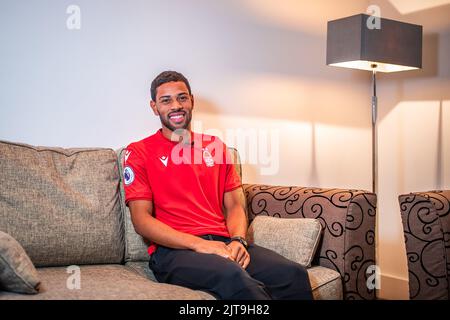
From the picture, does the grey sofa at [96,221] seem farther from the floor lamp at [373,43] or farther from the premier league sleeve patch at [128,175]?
the floor lamp at [373,43]

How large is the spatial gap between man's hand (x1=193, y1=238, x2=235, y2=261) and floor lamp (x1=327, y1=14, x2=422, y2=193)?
1.31m

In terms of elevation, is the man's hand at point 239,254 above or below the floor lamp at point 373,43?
below

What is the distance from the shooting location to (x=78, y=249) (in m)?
2.13

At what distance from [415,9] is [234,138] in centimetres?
129

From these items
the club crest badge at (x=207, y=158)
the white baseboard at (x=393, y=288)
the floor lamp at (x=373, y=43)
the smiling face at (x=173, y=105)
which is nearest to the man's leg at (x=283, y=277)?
the club crest badge at (x=207, y=158)

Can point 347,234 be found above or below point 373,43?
below

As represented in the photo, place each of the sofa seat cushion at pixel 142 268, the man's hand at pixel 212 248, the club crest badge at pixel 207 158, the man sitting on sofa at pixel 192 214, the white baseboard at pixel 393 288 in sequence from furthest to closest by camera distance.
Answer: the white baseboard at pixel 393 288
the club crest badge at pixel 207 158
the sofa seat cushion at pixel 142 268
the man's hand at pixel 212 248
the man sitting on sofa at pixel 192 214

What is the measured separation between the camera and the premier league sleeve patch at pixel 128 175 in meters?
2.21

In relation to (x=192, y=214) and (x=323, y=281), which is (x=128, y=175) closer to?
(x=192, y=214)

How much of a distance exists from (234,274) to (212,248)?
0.22 metres

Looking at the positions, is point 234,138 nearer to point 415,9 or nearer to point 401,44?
point 401,44


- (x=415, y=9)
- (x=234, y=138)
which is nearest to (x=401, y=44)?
(x=415, y=9)

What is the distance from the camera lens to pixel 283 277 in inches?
78.1

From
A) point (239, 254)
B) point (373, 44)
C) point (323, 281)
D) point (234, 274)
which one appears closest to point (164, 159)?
point (239, 254)
